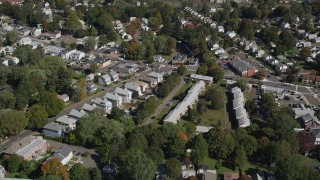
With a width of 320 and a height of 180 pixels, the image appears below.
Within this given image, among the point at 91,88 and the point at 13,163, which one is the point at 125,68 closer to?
the point at 91,88

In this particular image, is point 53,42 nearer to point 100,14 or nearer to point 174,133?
point 100,14

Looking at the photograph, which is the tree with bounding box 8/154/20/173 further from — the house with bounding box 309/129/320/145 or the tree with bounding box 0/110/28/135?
the house with bounding box 309/129/320/145

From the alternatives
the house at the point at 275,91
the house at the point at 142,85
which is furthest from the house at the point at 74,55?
the house at the point at 275,91

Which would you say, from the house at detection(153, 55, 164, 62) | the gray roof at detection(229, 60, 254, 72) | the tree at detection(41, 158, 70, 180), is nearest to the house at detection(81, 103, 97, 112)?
the tree at detection(41, 158, 70, 180)

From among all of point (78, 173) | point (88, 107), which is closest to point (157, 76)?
point (88, 107)

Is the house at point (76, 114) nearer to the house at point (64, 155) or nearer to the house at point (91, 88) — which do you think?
the house at point (64, 155)

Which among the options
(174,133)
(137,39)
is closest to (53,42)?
(137,39)
